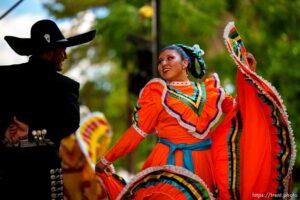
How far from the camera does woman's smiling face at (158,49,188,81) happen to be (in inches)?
240

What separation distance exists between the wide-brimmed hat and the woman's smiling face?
861 millimetres

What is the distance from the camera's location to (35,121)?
5.10 m

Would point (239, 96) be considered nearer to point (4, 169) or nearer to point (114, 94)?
point (4, 169)

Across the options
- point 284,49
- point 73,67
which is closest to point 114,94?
point 73,67

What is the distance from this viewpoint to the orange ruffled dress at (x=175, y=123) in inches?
233

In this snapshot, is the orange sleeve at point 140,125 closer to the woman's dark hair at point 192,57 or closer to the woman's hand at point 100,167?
the woman's hand at point 100,167

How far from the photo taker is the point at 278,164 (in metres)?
5.95

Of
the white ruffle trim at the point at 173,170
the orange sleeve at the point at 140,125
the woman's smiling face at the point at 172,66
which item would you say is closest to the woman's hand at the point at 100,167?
the orange sleeve at the point at 140,125

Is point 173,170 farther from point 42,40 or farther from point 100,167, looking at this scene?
point 42,40

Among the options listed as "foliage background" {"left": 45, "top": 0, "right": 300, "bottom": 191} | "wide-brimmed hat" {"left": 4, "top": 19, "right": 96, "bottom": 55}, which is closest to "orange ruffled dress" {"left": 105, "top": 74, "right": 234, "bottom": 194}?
"wide-brimmed hat" {"left": 4, "top": 19, "right": 96, "bottom": 55}

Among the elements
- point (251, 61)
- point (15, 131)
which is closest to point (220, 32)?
point (251, 61)

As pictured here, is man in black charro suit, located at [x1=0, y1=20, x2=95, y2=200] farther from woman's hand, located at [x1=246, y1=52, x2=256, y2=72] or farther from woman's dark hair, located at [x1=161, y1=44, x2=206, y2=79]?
woman's hand, located at [x1=246, y1=52, x2=256, y2=72]

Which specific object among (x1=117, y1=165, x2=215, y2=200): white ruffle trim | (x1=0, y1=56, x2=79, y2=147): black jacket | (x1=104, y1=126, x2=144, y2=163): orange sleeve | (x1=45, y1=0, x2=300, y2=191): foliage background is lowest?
(x1=117, y1=165, x2=215, y2=200): white ruffle trim

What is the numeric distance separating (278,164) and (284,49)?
8118 millimetres
